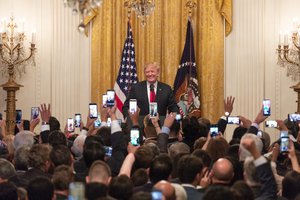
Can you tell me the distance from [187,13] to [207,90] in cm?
162

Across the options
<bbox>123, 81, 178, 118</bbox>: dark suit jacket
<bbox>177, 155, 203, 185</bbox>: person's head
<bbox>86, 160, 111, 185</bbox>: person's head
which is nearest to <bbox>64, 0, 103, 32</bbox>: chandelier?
<bbox>86, 160, 111, 185</bbox>: person's head

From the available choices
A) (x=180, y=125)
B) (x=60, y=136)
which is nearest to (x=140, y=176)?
(x=60, y=136)

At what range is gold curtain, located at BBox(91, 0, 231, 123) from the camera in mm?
15969

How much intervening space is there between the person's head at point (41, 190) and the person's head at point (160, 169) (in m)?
1.08

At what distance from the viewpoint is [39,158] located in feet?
24.4

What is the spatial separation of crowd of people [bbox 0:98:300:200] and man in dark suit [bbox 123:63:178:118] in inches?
91.5

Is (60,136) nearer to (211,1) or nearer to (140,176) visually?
(140,176)

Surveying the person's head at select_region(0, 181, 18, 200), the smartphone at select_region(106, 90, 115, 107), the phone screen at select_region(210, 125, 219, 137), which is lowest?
the person's head at select_region(0, 181, 18, 200)

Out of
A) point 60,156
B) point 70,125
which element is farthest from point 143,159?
point 70,125

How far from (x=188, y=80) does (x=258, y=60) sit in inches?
58.0

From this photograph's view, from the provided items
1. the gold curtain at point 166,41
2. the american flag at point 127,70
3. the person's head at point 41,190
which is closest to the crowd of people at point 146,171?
the person's head at point 41,190

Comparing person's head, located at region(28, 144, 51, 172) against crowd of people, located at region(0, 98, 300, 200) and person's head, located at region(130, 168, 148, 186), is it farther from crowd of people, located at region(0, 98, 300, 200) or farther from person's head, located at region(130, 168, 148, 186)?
person's head, located at region(130, 168, 148, 186)

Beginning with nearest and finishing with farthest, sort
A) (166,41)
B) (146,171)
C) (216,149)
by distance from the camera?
(146,171)
(216,149)
(166,41)

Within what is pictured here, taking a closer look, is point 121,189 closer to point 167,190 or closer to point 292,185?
point 167,190
